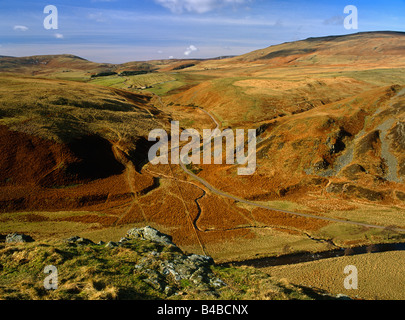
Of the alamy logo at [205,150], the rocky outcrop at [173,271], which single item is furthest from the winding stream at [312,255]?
the alamy logo at [205,150]

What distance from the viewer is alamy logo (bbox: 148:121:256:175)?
4943cm

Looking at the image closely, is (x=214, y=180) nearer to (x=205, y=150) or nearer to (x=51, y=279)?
(x=205, y=150)

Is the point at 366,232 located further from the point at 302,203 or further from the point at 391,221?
the point at 302,203

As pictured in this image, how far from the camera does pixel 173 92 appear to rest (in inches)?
5059

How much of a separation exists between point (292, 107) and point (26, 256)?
79.6 metres

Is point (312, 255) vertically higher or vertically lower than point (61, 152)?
lower

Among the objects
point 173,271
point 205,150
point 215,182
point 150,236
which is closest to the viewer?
point 173,271

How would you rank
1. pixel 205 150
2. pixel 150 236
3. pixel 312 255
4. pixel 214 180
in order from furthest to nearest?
pixel 205 150, pixel 214 180, pixel 312 255, pixel 150 236

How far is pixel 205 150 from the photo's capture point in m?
55.9

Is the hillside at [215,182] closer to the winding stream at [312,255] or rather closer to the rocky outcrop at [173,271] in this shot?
the winding stream at [312,255]

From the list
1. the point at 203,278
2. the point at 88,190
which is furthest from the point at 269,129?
the point at 203,278

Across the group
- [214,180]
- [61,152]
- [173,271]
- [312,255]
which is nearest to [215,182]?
[214,180]
